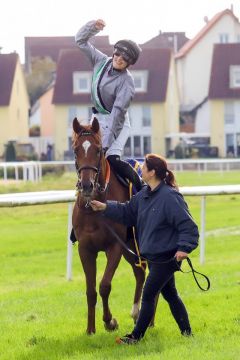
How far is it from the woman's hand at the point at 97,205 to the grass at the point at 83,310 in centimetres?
95

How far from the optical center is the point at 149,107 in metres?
66.9

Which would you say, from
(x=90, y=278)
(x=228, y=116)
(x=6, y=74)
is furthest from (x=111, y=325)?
(x=6, y=74)

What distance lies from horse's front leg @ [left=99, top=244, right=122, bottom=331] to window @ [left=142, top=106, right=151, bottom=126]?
194 ft

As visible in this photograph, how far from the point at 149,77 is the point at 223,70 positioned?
476cm

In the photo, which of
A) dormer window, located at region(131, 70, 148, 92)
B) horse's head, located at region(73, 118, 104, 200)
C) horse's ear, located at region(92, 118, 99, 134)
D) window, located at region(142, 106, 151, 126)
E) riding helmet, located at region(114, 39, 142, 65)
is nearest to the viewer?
horse's head, located at region(73, 118, 104, 200)

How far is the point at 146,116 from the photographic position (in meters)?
67.1

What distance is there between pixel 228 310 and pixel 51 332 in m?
1.55

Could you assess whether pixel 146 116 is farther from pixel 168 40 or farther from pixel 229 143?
pixel 168 40

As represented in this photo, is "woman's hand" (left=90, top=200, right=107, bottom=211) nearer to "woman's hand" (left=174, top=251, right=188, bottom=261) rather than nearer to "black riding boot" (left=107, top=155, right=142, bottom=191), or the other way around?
"black riding boot" (left=107, top=155, right=142, bottom=191)

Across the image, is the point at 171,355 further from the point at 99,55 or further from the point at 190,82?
the point at 190,82

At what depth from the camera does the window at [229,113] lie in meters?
66.2

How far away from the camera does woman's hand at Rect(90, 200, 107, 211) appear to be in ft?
25.0

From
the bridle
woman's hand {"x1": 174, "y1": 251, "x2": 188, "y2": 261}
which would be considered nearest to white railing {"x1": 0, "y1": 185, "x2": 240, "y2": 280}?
the bridle

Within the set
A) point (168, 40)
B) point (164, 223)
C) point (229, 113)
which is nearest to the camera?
point (164, 223)
